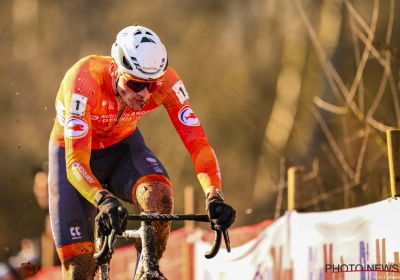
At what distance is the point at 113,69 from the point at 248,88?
5.28 meters

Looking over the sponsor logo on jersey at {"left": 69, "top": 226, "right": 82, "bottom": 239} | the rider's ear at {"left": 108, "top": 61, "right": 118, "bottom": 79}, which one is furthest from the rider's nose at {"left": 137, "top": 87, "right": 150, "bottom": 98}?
the sponsor logo on jersey at {"left": 69, "top": 226, "right": 82, "bottom": 239}

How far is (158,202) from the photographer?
411 centimetres

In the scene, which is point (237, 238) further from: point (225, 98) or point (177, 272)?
point (225, 98)

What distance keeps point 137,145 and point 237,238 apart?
10.9 feet

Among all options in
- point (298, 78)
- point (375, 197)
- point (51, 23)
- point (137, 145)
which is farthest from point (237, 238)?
point (51, 23)

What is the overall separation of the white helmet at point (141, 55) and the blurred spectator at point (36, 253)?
4917 mm

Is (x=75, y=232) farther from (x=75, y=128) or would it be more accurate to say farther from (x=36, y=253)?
A: (x=36, y=253)

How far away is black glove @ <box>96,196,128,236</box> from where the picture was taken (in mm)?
3490

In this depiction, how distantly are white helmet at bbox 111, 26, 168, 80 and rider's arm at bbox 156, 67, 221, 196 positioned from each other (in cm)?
47

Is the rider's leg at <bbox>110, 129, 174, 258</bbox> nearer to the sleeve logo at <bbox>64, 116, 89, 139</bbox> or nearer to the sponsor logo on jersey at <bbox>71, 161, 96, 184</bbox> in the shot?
the sponsor logo on jersey at <bbox>71, 161, 96, 184</bbox>

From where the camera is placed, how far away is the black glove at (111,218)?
3.49 metres

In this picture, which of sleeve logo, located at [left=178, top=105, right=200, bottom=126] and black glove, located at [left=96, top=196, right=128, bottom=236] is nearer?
black glove, located at [left=96, top=196, right=128, bottom=236]
